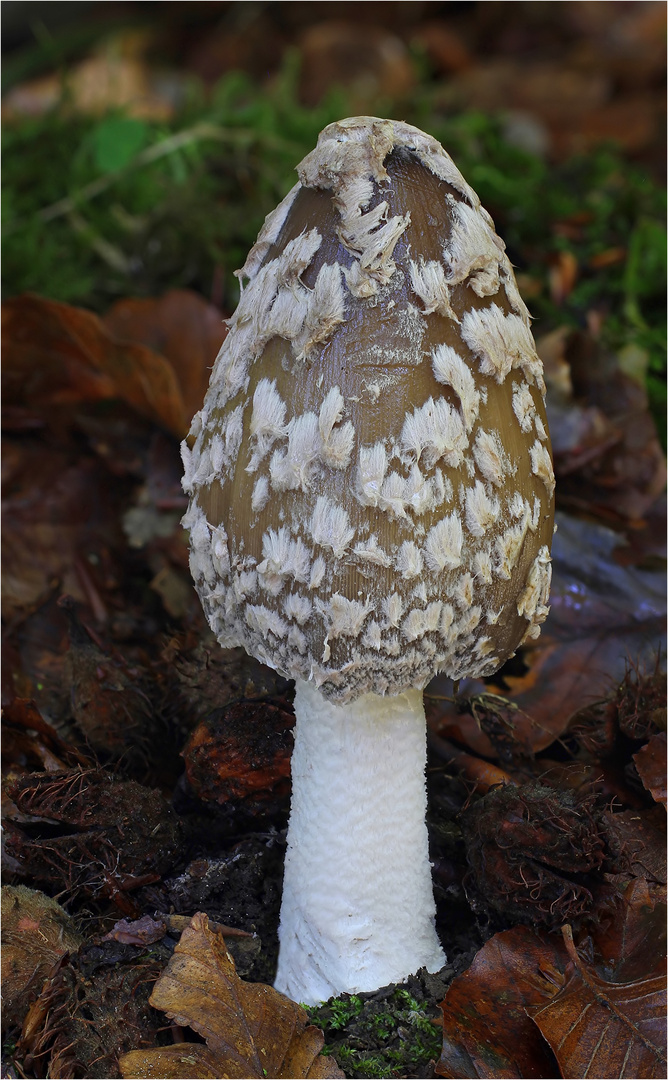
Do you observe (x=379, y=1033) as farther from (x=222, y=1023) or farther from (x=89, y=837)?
(x=89, y=837)

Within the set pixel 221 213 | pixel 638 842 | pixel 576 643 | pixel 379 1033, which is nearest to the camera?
pixel 379 1033

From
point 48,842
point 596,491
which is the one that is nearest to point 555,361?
point 596,491

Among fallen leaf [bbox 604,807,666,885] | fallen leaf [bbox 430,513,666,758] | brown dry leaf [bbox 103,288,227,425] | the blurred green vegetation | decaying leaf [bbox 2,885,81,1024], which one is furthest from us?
the blurred green vegetation

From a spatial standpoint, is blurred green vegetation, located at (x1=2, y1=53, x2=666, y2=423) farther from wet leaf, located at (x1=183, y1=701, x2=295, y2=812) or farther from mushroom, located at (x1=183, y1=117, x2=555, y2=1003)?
wet leaf, located at (x1=183, y1=701, x2=295, y2=812)

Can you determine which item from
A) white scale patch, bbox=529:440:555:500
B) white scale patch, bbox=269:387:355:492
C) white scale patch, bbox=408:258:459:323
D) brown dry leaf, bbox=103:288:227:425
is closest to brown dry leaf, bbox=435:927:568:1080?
white scale patch, bbox=529:440:555:500

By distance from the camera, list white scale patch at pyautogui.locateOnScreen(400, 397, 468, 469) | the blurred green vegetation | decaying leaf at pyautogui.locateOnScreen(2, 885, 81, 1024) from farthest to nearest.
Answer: the blurred green vegetation → decaying leaf at pyautogui.locateOnScreen(2, 885, 81, 1024) → white scale patch at pyautogui.locateOnScreen(400, 397, 468, 469)

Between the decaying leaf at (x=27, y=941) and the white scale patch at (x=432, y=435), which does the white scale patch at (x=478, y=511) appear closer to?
the white scale patch at (x=432, y=435)

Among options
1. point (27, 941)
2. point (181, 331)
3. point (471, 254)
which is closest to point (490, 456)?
point (471, 254)
